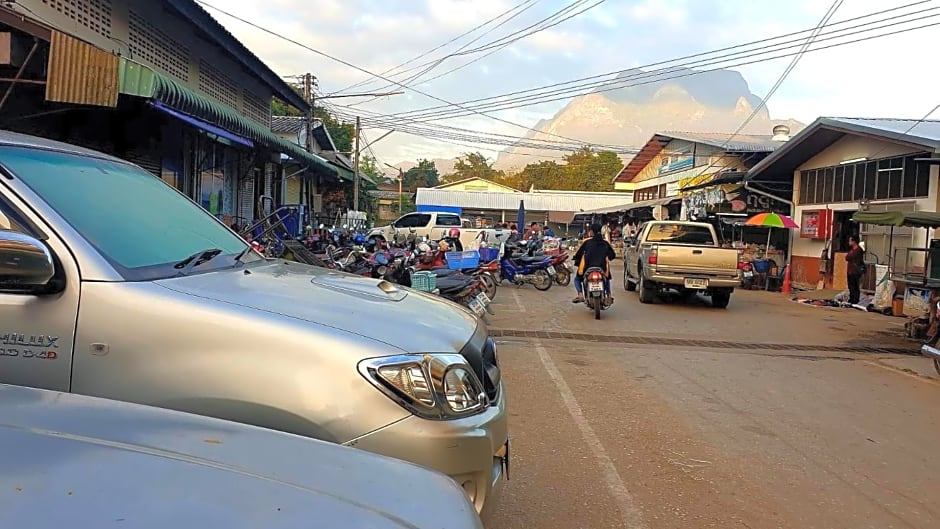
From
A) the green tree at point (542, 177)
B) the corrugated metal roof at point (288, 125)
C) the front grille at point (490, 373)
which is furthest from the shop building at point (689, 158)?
the green tree at point (542, 177)

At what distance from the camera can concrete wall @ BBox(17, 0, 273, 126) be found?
987 cm

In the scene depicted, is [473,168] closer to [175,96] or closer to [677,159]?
[677,159]

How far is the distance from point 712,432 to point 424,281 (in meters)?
5.09

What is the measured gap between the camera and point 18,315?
252cm

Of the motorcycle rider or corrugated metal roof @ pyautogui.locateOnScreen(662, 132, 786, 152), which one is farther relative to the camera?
corrugated metal roof @ pyautogui.locateOnScreen(662, 132, 786, 152)

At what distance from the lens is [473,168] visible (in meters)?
95.9

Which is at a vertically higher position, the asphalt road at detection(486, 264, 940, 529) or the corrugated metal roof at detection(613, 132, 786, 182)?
the corrugated metal roof at detection(613, 132, 786, 182)

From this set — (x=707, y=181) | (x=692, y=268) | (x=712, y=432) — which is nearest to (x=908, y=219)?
(x=692, y=268)

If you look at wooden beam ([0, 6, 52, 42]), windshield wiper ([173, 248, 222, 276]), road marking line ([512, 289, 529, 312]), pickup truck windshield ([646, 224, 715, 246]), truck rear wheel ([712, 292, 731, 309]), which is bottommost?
road marking line ([512, 289, 529, 312])

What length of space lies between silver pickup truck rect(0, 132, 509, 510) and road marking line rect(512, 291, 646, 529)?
1.41 metres

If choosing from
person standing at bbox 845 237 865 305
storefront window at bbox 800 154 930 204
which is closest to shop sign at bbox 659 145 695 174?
storefront window at bbox 800 154 930 204

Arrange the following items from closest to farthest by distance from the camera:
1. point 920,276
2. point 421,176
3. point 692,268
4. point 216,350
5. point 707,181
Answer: point 216,350
point 920,276
point 692,268
point 707,181
point 421,176

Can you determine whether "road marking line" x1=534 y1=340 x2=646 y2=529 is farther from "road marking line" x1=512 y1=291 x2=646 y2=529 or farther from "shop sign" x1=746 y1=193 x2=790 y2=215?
"shop sign" x1=746 y1=193 x2=790 y2=215

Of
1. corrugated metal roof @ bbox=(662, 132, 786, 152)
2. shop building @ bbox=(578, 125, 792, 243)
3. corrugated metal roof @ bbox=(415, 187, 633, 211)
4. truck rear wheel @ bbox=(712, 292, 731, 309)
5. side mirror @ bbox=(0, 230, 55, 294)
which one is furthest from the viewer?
corrugated metal roof @ bbox=(415, 187, 633, 211)
